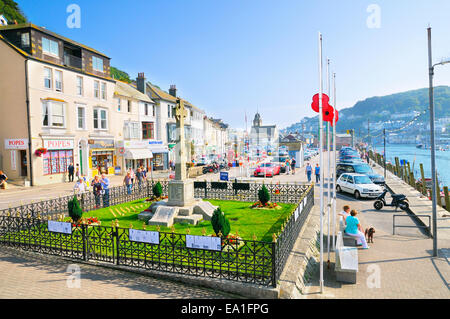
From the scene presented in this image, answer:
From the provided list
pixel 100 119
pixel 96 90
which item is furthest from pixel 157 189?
pixel 96 90

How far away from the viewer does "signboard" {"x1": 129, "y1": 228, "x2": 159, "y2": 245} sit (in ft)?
27.1

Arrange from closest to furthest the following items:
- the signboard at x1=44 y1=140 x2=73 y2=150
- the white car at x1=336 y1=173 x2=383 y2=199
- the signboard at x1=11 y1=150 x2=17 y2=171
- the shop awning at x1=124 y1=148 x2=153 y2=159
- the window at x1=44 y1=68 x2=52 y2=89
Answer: the white car at x1=336 y1=173 x2=383 y2=199
the signboard at x1=11 y1=150 x2=17 y2=171
the signboard at x1=44 y1=140 x2=73 y2=150
the window at x1=44 y1=68 x2=52 y2=89
the shop awning at x1=124 y1=148 x2=153 y2=159

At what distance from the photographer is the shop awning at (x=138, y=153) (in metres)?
35.9

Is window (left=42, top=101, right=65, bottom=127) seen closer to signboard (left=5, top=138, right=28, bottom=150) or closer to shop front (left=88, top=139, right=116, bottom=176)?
signboard (left=5, top=138, right=28, bottom=150)

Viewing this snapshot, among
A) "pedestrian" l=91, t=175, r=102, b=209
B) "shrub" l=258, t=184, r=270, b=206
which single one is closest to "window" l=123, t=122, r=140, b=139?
"pedestrian" l=91, t=175, r=102, b=209

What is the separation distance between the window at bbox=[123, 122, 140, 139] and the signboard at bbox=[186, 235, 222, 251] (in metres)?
31.6

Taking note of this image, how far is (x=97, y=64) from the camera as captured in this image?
3278 cm

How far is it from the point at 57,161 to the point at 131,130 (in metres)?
11.8

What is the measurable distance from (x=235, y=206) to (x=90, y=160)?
2087cm

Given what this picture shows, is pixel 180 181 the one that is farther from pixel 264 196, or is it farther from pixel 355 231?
pixel 355 231

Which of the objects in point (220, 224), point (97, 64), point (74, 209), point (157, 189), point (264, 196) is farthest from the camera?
Answer: point (97, 64)

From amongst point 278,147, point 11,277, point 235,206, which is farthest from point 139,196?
point 278,147

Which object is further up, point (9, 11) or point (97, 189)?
point (9, 11)
